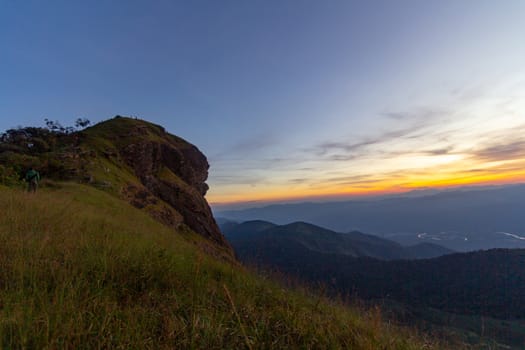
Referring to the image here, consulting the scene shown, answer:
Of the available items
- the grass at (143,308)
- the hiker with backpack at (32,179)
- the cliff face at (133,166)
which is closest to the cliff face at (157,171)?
the cliff face at (133,166)

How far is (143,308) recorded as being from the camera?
9.71ft

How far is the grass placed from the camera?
232cm

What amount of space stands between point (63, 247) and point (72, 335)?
9.33 feet

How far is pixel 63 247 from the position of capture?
4.33 meters

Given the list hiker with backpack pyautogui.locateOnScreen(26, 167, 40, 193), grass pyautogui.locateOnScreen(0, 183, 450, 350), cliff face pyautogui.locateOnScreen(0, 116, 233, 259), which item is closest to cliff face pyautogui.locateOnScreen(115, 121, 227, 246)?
cliff face pyautogui.locateOnScreen(0, 116, 233, 259)

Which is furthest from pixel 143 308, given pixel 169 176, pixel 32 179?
pixel 169 176

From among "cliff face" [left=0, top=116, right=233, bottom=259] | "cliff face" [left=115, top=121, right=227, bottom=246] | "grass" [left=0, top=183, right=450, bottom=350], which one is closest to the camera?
"grass" [left=0, top=183, right=450, bottom=350]

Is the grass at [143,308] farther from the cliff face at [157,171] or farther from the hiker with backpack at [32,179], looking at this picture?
the cliff face at [157,171]

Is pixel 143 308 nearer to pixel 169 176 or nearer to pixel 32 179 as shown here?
pixel 32 179

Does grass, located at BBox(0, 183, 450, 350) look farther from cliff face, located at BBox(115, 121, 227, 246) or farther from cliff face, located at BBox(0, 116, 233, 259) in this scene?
cliff face, located at BBox(115, 121, 227, 246)

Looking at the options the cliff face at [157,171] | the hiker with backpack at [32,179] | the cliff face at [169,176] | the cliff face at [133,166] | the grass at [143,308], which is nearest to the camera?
the grass at [143,308]

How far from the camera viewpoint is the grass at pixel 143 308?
7.61 feet

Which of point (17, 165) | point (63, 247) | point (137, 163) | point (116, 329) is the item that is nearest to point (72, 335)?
point (116, 329)

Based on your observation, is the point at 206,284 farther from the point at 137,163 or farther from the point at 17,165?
the point at 137,163
